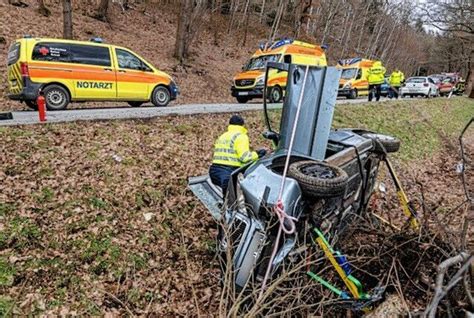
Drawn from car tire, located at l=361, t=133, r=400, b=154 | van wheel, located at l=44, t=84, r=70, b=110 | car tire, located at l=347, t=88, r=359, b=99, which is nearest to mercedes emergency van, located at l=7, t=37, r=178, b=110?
van wheel, located at l=44, t=84, r=70, b=110

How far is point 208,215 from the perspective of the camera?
6082mm

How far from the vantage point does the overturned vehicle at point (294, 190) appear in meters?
3.15

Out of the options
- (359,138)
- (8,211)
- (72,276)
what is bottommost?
(72,276)

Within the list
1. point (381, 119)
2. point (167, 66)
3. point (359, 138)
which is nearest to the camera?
point (359, 138)

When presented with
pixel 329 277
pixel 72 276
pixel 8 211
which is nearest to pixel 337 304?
pixel 329 277

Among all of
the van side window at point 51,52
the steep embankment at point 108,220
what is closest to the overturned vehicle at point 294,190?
the steep embankment at point 108,220

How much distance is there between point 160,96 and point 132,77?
121 centimetres

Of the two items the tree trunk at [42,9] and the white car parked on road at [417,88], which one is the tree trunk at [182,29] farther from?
the white car parked on road at [417,88]

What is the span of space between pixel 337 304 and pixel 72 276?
3.19 meters

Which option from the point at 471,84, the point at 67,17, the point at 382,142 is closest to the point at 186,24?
the point at 67,17

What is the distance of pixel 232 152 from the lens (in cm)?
503

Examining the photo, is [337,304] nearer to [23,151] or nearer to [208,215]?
[208,215]

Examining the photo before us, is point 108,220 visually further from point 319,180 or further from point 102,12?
point 102,12

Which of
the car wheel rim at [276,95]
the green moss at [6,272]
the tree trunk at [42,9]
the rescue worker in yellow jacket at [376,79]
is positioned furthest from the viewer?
the tree trunk at [42,9]
